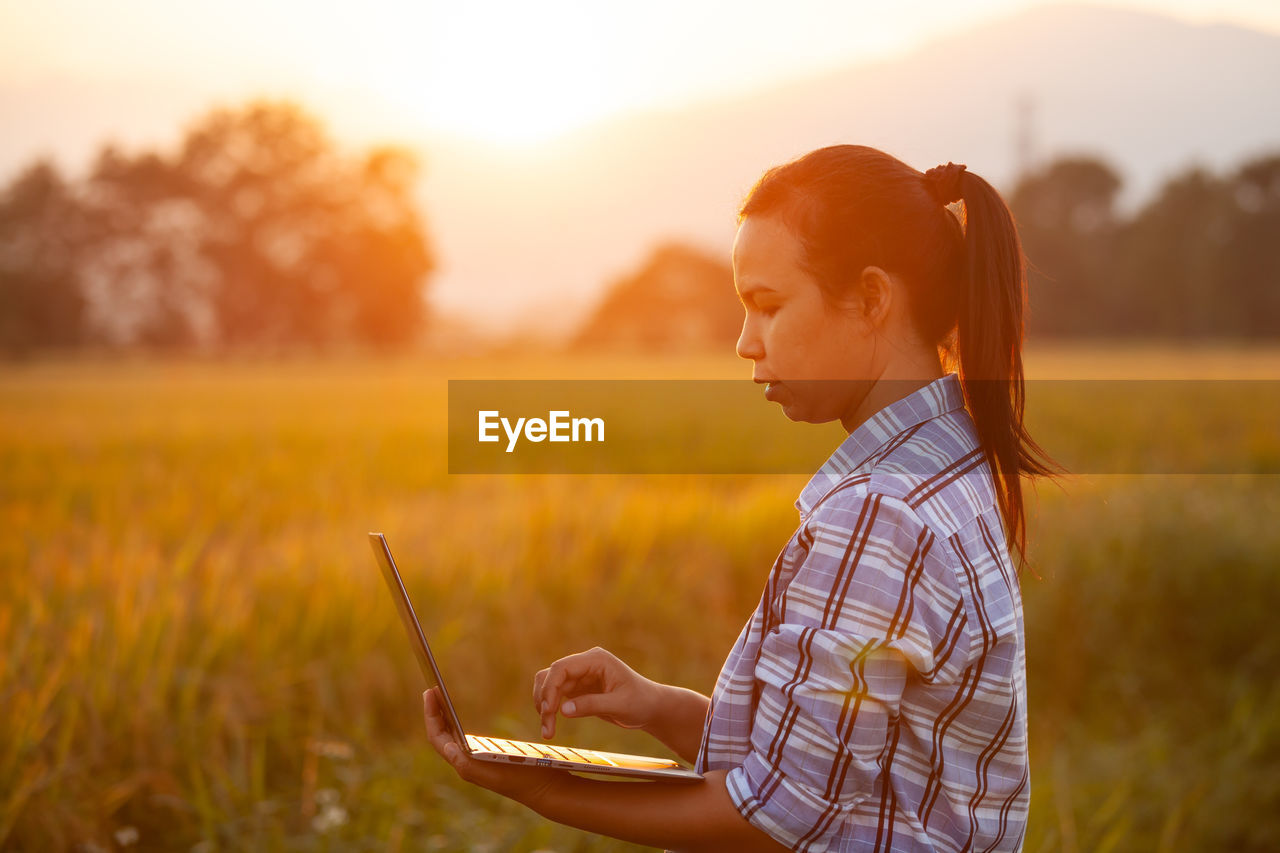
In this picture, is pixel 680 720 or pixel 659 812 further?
pixel 680 720

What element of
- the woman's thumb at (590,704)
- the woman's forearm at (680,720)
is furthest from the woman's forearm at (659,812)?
the woman's forearm at (680,720)

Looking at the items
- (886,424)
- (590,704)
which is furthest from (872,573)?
(590,704)

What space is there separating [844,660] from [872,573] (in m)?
0.09

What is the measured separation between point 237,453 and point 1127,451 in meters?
6.78

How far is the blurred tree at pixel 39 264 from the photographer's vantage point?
104 ft

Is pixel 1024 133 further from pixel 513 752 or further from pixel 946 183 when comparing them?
pixel 513 752

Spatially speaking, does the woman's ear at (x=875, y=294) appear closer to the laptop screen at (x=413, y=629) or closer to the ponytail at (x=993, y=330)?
the ponytail at (x=993, y=330)

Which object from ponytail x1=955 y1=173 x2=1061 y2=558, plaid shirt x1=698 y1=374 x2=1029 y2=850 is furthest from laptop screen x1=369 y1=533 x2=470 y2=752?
ponytail x1=955 y1=173 x2=1061 y2=558

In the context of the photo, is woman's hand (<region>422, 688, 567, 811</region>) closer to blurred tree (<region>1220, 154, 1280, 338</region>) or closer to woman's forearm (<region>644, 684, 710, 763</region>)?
woman's forearm (<region>644, 684, 710, 763</region>)

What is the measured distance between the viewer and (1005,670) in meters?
1.24

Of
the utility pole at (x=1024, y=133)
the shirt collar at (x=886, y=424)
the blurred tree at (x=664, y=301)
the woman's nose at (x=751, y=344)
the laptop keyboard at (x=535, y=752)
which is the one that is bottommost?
the laptop keyboard at (x=535, y=752)

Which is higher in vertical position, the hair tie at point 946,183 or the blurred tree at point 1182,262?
the blurred tree at point 1182,262

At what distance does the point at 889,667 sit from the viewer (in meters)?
1.13

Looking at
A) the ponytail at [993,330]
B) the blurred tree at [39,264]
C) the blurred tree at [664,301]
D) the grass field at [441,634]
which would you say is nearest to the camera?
the ponytail at [993,330]
